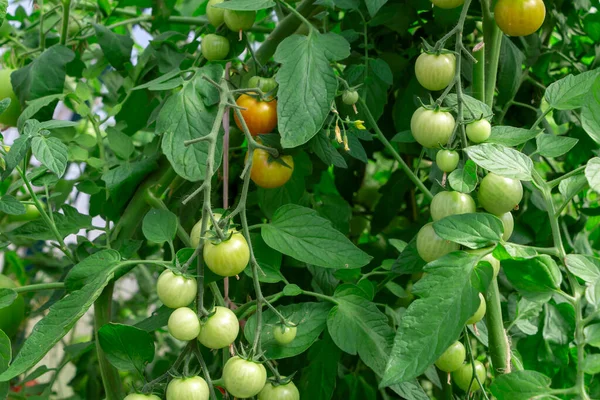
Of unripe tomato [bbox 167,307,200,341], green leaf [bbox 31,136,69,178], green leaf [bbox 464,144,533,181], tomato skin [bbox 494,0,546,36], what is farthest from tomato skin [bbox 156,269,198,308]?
tomato skin [bbox 494,0,546,36]

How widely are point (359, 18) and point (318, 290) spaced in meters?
0.32

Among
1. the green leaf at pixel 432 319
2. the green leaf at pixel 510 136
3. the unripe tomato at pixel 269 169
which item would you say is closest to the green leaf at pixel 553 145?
the green leaf at pixel 510 136

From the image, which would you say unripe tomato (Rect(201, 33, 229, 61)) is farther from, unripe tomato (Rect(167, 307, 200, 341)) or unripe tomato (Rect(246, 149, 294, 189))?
unripe tomato (Rect(167, 307, 200, 341))

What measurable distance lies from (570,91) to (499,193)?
0.36 ft

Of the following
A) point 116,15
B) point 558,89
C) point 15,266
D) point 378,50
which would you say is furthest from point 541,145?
point 15,266

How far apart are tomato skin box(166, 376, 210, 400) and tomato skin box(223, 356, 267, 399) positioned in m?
0.02

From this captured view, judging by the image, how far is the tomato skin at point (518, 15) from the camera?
20.5 inches

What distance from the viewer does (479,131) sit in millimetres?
490

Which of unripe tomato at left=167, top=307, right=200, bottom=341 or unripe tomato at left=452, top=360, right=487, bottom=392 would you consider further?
unripe tomato at left=452, top=360, right=487, bottom=392

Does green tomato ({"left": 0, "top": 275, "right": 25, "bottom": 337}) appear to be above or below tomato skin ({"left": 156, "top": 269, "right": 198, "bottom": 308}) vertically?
below

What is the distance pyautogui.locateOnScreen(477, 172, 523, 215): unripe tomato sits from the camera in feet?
1.55

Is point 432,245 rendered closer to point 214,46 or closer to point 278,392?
point 278,392

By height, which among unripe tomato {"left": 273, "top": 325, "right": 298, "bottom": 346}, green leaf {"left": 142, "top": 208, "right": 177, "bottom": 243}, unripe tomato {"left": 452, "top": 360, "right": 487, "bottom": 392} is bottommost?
unripe tomato {"left": 452, "top": 360, "right": 487, "bottom": 392}

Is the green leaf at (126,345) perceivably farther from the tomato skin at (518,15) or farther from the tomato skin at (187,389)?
the tomato skin at (518,15)
